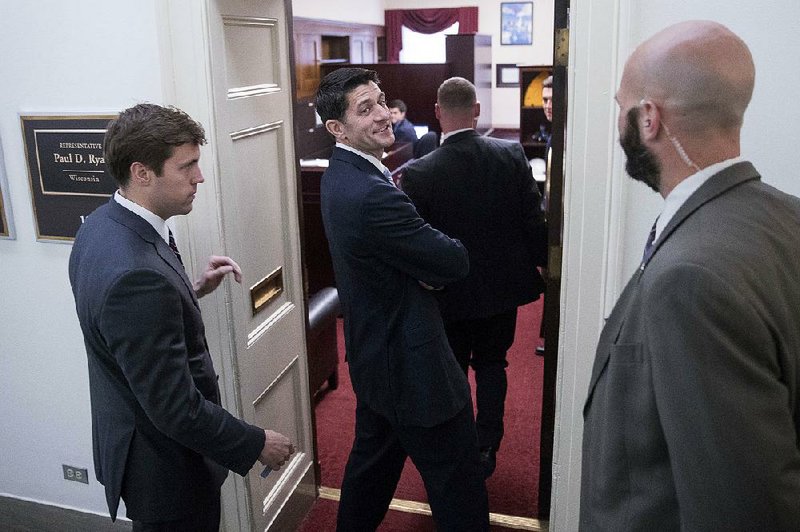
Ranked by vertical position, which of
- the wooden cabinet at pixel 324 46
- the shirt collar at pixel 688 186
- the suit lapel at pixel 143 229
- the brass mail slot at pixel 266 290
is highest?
the wooden cabinet at pixel 324 46

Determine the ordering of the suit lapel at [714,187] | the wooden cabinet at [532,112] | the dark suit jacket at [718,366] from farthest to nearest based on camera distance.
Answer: the wooden cabinet at [532,112], the suit lapel at [714,187], the dark suit jacket at [718,366]

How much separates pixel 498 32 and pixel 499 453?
11.1 meters

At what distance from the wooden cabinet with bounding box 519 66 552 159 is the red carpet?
243 centimetres

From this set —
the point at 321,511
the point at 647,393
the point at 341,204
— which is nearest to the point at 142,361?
the point at 341,204

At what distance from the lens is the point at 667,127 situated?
3.75 feet

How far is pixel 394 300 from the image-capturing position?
2.19 metres

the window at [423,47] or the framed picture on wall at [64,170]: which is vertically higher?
the window at [423,47]

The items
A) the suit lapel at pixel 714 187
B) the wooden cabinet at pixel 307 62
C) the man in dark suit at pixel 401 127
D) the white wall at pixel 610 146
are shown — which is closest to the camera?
the suit lapel at pixel 714 187

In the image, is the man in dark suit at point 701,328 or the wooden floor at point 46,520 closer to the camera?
the man in dark suit at point 701,328

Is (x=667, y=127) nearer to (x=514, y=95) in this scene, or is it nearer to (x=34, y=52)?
(x=34, y=52)

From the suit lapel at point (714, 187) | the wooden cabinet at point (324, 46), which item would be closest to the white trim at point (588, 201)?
the suit lapel at point (714, 187)

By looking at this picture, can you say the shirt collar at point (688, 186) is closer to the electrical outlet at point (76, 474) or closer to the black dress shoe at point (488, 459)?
the black dress shoe at point (488, 459)

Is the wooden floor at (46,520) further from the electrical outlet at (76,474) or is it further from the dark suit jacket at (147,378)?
the dark suit jacket at (147,378)

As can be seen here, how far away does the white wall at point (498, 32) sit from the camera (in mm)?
12938
